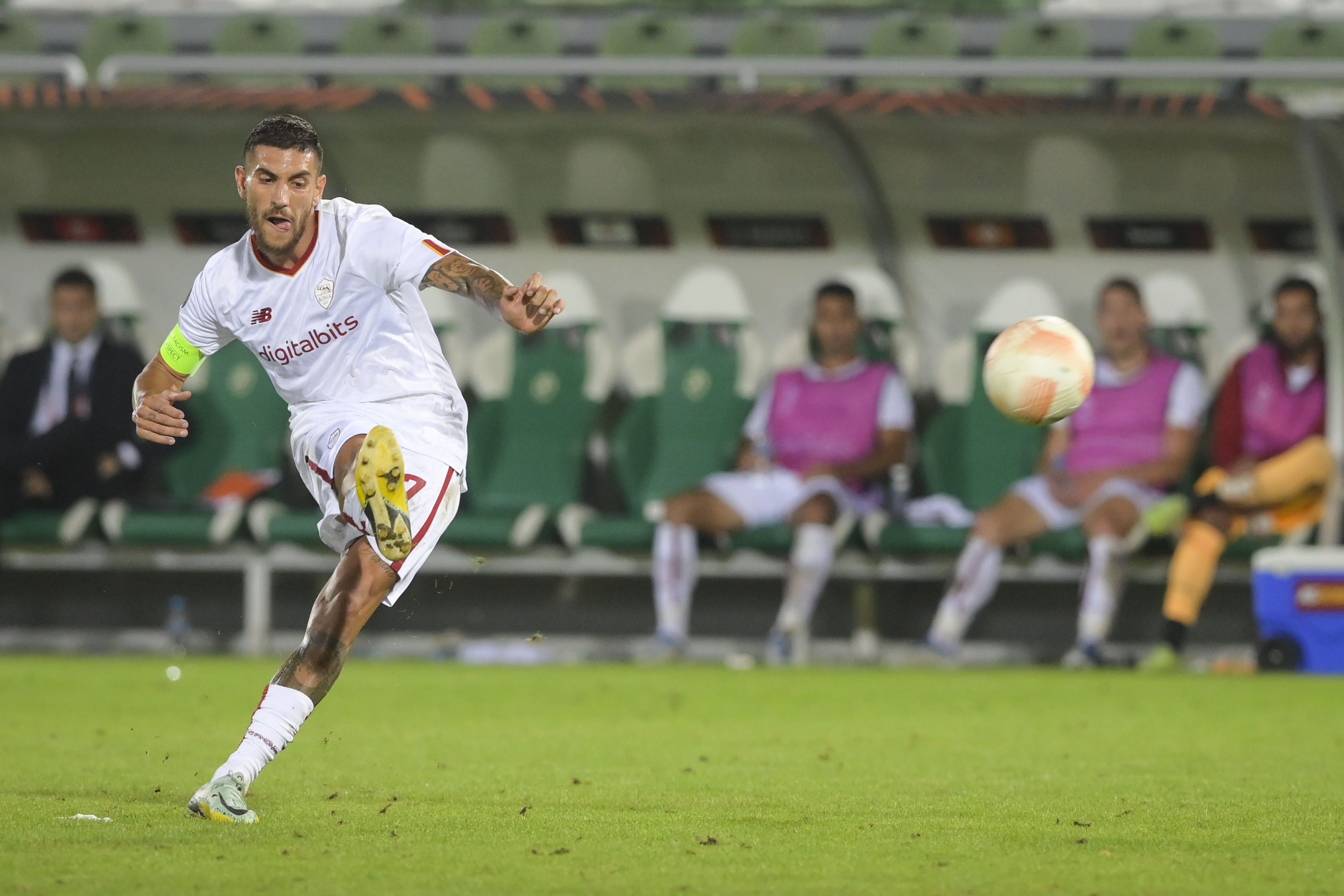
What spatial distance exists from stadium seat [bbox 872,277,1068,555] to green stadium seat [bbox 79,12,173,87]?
705 cm

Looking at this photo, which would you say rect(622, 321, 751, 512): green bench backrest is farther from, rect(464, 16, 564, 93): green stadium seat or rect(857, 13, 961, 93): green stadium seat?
rect(464, 16, 564, 93): green stadium seat

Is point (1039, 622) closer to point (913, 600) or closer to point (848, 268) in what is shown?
point (913, 600)

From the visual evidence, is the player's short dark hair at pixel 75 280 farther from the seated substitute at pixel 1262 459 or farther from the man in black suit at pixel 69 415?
the seated substitute at pixel 1262 459

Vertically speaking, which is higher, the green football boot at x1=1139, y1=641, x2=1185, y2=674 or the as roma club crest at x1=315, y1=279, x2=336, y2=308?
the as roma club crest at x1=315, y1=279, x2=336, y2=308

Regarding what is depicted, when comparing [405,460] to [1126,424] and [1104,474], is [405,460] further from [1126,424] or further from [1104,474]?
[1126,424]

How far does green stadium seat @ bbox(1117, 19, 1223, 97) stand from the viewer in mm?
13773

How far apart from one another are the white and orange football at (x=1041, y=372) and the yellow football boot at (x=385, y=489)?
6.98 ft

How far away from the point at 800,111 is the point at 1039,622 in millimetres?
3291

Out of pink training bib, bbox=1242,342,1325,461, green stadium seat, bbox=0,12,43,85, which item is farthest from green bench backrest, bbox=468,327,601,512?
green stadium seat, bbox=0,12,43,85

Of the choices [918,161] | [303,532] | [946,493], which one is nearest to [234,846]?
[303,532]

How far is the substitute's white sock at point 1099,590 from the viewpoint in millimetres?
10359

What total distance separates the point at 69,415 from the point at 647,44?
518cm

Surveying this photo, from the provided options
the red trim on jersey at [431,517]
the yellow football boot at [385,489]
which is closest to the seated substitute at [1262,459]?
the red trim on jersey at [431,517]

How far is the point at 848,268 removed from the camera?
12.0m
